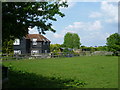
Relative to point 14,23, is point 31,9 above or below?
above

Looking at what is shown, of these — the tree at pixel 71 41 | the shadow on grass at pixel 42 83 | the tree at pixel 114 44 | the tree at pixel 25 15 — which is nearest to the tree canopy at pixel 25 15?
the tree at pixel 25 15

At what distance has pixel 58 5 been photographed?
9031 millimetres

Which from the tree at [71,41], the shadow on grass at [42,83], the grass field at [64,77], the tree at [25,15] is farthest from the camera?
the tree at [71,41]

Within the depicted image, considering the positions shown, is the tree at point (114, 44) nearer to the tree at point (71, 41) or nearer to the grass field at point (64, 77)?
the tree at point (71, 41)

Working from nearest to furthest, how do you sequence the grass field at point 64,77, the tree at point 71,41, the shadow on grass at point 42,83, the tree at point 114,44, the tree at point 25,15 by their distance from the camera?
the tree at point 25,15, the shadow on grass at point 42,83, the grass field at point 64,77, the tree at point 114,44, the tree at point 71,41

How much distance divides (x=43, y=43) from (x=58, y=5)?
186ft

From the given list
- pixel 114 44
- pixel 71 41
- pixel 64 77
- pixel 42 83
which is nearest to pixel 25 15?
pixel 42 83

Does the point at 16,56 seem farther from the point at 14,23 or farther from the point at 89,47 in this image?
the point at 89,47

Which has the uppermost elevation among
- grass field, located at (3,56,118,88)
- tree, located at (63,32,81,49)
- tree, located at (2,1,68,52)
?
tree, located at (63,32,81,49)

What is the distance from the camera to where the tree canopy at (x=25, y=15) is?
808cm

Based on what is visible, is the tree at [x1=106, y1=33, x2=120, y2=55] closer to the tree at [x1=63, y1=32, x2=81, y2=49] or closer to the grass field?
the tree at [x1=63, y1=32, x2=81, y2=49]

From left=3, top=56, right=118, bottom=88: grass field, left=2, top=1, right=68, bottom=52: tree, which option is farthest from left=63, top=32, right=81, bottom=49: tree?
left=2, top=1, right=68, bottom=52: tree

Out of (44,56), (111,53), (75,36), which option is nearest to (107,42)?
(111,53)

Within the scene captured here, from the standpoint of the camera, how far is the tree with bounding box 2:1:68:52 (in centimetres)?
808
